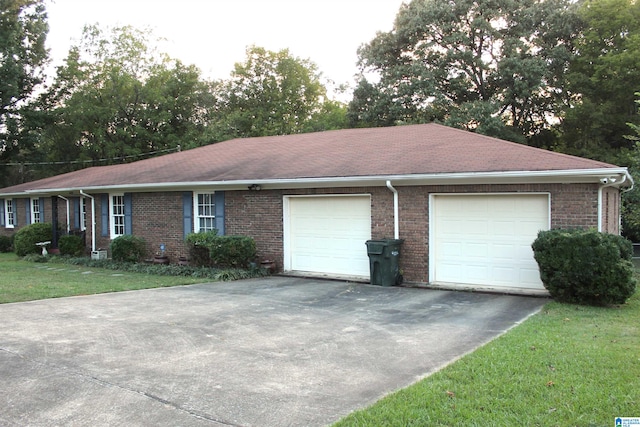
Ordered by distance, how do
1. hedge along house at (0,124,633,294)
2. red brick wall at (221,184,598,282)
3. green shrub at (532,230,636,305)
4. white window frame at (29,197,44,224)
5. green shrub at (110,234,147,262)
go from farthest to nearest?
1. white window frame at (29,197,44,224)
2. green shrub at (110,234,147,262)
3. hedge along house at (0,124,633,294)
4. red brick wall at (221,184,598,282)
5. green shrub at (532,230,636,305)

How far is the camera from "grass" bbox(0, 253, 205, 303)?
10453mm

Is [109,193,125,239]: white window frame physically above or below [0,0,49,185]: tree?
below

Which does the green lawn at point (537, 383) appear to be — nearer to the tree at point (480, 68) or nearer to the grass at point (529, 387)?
the grass at point (529, 387)

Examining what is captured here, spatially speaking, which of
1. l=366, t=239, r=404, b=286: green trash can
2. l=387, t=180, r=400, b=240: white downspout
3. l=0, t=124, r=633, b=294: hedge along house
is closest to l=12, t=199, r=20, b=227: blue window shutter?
l=0, t=124, r=633, b=294: hedge along house

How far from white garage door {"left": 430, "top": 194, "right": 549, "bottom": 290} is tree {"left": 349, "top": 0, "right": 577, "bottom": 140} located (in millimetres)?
14948

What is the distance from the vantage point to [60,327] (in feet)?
24.3

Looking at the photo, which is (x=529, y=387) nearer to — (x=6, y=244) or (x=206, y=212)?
(x=206, y=212)

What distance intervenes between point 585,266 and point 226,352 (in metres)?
6.02

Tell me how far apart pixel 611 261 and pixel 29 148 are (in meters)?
35.8

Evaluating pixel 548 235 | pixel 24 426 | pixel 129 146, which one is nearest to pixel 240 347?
pixel 24 426

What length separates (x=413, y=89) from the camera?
89.1 ft

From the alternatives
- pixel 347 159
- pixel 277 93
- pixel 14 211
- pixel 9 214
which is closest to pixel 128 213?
pixel 347 159

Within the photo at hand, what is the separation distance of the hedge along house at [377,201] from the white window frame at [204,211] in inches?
1.6

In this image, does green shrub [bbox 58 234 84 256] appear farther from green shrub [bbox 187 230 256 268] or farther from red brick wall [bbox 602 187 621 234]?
red brick wall [bbox 602 187 621 234]
